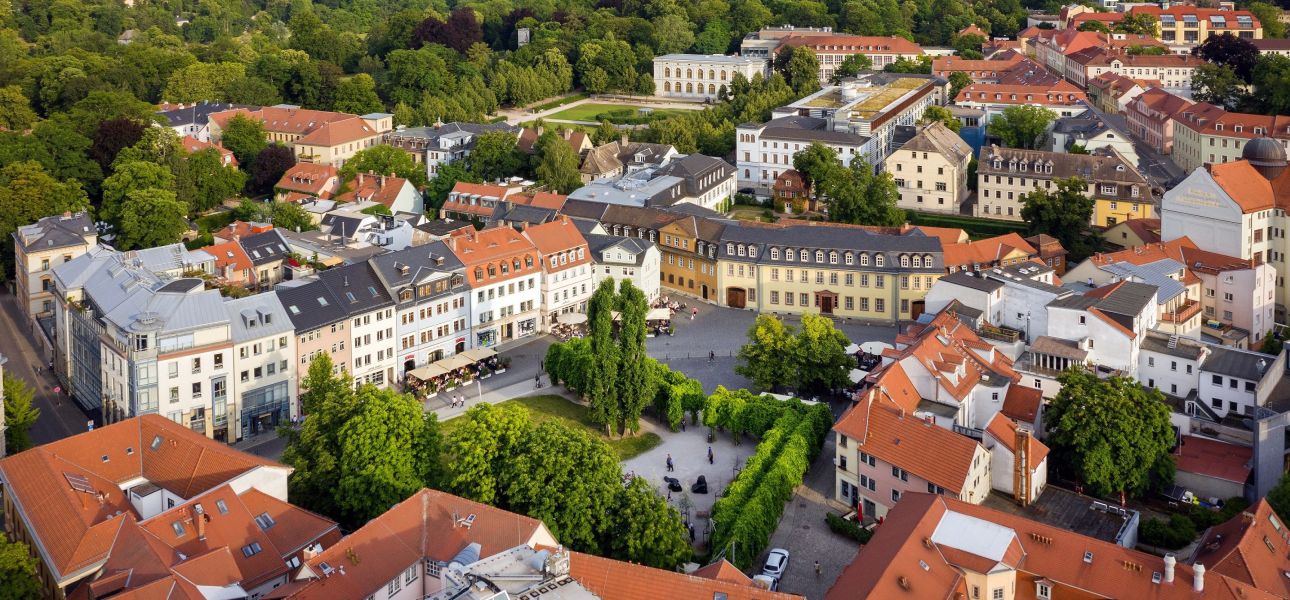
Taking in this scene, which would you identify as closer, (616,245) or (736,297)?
(616,245)

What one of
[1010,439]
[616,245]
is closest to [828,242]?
[616,245]

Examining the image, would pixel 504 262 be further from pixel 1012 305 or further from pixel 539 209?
pixel 1012 305

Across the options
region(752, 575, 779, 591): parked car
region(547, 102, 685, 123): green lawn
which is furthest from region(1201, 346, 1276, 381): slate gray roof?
region(547, 102, 685, 123): green lawn

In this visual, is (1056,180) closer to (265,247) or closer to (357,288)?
(357,288)

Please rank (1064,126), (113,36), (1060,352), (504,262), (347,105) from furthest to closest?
(113,36)
(347,105)
(1064,126)
(504,262)
(1060,352)

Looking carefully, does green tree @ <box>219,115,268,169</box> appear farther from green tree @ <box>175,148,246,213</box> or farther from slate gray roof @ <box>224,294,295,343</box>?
slate gray roof @ <box>224,294,295,343</box>

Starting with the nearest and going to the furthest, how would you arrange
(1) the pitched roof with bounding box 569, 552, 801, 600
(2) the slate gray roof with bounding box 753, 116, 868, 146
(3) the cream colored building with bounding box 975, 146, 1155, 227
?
1. (1) the pitched roof with bounding box 569, 552, 801, 600
2. (3) the cream colored building with bounding box 975, 146, 1155, 227
3. (2) the slate gray roof with bounding box 753, 116, 868, 146

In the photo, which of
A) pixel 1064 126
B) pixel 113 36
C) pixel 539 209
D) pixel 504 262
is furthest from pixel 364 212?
pixel 113 36
